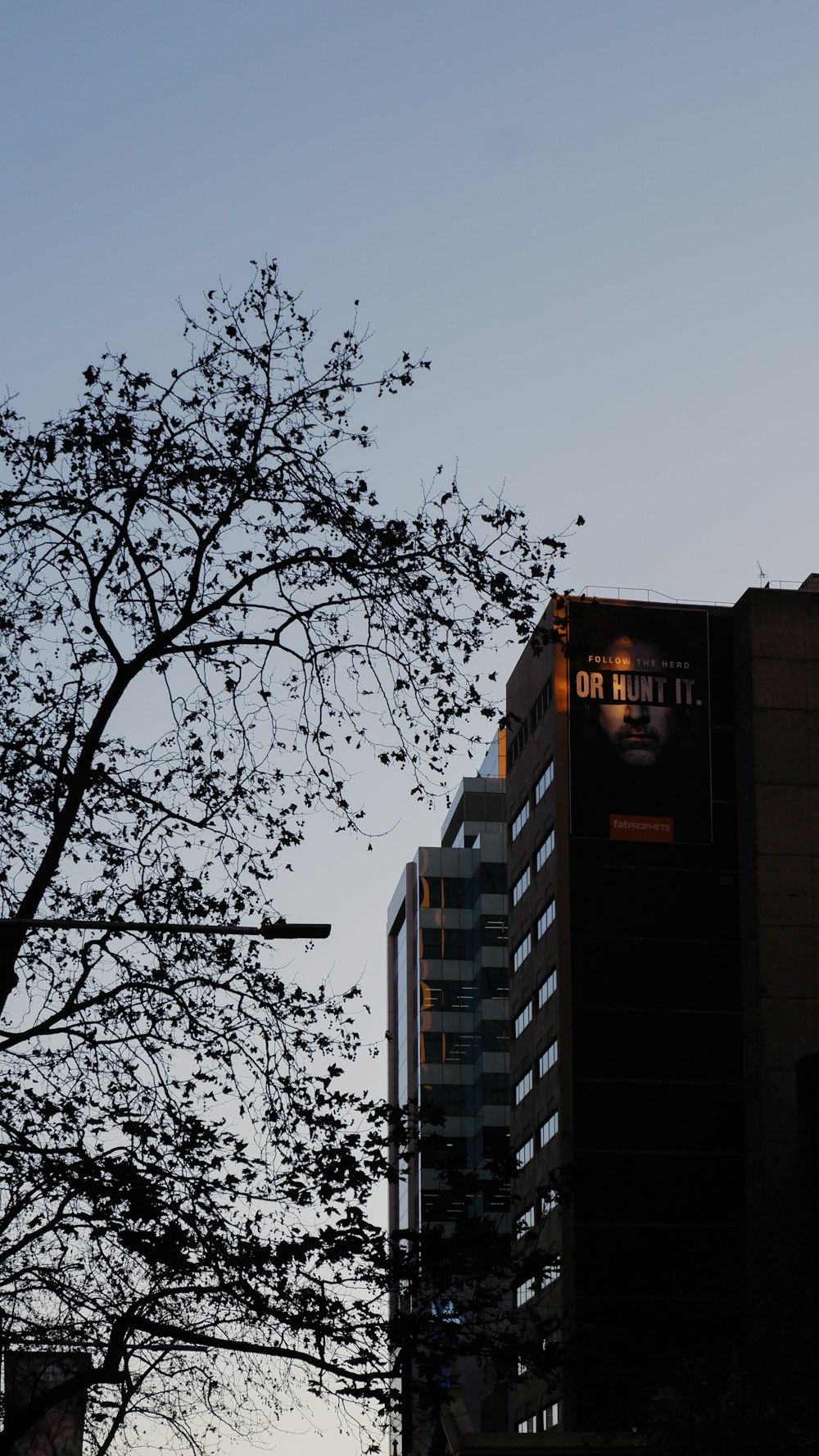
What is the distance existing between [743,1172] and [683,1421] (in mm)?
43406

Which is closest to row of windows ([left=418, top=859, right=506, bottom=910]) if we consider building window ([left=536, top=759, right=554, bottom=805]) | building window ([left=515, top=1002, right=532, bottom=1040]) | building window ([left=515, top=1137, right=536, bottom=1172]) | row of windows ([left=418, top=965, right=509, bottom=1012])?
row of windows ([left=418, top=965, right=509, bottom=1012])

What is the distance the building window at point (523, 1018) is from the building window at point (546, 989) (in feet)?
6.76

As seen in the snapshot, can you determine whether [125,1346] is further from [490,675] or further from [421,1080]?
[421,1080]

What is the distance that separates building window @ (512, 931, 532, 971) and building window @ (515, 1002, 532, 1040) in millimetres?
2541

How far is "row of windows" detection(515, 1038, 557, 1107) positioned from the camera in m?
90.0

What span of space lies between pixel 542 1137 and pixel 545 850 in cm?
1379

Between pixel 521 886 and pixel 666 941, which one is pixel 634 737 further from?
pixel 521 886

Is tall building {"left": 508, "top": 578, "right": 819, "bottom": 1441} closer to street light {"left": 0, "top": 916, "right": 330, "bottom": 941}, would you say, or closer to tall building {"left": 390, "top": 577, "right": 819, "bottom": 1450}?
tall building {"left": 390, "top": 577, "right": 819, "bottom": 1450}

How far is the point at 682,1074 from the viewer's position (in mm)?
87125

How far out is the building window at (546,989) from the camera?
298ft

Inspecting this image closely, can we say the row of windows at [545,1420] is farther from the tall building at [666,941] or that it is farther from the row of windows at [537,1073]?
the row of windows at [537,1073]

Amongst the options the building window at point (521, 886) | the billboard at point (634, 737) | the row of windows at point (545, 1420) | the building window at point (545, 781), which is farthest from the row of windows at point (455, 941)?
the row of windows at point (545, 1420)

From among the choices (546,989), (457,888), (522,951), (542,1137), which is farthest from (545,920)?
(457,888)

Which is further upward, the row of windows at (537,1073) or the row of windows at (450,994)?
the row of windows at (450,994)
